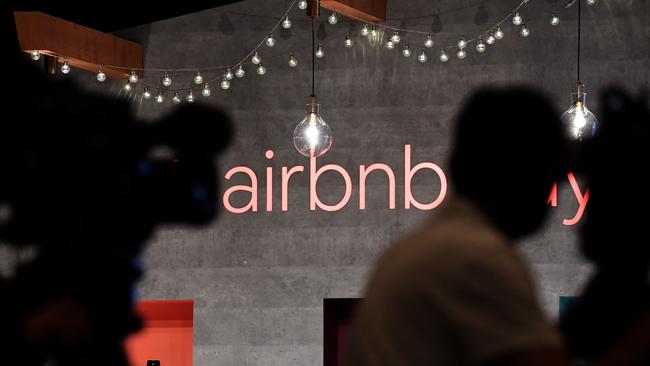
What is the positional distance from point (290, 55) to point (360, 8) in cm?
96

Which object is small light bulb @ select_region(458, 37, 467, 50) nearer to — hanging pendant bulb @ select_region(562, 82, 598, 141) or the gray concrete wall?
the gray concrete wall

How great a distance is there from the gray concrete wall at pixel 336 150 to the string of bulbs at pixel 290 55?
6 centimetres

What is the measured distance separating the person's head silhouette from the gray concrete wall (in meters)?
7.02

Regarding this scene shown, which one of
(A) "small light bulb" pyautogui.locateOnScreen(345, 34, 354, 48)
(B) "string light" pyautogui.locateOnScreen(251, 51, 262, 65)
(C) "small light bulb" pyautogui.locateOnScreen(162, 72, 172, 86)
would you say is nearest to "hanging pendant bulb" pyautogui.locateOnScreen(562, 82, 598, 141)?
(A) "small light bulb" pyautogui.locateOnScreen(345, 34, 354, 48)

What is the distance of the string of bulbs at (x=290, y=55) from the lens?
27.8 ft

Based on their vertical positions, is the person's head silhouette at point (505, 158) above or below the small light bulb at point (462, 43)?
below

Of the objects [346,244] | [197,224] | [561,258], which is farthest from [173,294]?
[197,224]

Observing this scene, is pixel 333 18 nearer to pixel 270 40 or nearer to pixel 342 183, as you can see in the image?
pixel 270 40

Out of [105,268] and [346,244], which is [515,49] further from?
[105,268]

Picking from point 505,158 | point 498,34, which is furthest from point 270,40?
point 505,158

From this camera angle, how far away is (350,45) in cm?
880

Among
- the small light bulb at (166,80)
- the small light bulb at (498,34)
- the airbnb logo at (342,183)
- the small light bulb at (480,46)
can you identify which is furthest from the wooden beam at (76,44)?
the small light bulb at (498,34)

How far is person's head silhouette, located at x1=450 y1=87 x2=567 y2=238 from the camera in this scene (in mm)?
1581

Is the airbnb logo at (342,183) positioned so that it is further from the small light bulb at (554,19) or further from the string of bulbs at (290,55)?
the small light bulb at (554,19)
